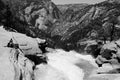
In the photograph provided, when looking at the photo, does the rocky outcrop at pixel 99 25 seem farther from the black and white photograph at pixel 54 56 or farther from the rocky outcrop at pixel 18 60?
the rocky outcrop at pixel 18 60

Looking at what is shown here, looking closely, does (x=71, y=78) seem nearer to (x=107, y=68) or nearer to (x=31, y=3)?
(x=107, y=68)

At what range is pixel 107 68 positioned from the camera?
32.0m

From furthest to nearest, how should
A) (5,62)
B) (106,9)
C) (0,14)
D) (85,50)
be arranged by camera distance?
(106,9)
(85,50)
(0,14)
(5,62)

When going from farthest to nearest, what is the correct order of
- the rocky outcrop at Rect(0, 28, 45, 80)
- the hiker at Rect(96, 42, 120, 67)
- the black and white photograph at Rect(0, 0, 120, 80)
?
the hiker at Rect(96, 42, 120, 67) → the black and white photograph at Rect(0, 0, 120, 80) → the rocky outcrop at Rect(0, 28, 45, 80)

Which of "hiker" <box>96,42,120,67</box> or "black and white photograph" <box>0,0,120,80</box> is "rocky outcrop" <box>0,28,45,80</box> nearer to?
"black and white photograph" <box>0,0,120,80</box>

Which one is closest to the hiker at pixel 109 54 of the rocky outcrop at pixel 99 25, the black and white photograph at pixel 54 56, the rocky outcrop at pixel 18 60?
the black and white photograph at pixel 54 56

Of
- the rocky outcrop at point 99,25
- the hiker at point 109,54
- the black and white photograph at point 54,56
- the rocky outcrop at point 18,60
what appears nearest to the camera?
the rocky outcrop at point 18,60

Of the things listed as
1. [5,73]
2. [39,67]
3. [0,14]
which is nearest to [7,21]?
[0,14]

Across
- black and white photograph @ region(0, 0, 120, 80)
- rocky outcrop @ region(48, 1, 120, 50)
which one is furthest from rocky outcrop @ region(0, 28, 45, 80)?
rocky outcrop @ region(48, 1, 120, 50)

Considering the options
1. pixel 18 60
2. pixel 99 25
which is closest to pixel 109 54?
pixel 18 60

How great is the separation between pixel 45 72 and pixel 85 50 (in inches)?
1279

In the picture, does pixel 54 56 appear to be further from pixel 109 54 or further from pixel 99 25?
pixel 99 25

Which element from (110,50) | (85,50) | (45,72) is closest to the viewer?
(45,72)

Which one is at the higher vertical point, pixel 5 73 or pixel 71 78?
pixel 5 73
